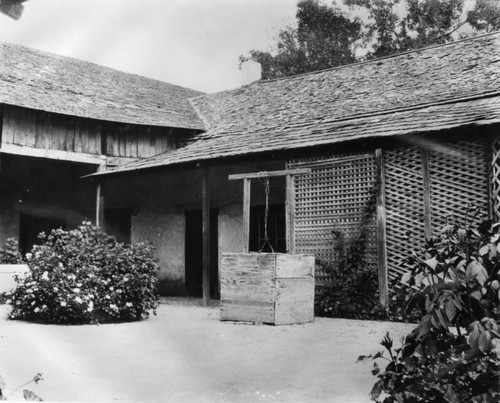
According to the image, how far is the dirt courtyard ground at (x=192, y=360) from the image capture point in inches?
186

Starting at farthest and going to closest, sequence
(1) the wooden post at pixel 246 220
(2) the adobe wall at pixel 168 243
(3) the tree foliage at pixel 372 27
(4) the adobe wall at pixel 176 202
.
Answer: (3) the tree foliage at pixel 372 27 → (2) the adobe wall at pixel 168 243 → (4) the adobe wall at pixel 176 202 → (1) the wooden post at pixel 246 220

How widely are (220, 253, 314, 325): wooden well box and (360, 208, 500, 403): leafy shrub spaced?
5336 mm

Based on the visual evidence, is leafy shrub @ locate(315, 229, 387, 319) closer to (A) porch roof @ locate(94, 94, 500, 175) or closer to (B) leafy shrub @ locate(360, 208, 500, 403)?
(A) porch roof @ locate(94, 94, 500, 175)

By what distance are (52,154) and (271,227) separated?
5.53 meters

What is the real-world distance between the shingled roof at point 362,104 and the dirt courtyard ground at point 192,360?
11.5 ft

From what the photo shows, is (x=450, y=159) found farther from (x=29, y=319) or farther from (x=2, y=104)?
(x=2, y=104)

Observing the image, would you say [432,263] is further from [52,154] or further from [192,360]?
[52,154]

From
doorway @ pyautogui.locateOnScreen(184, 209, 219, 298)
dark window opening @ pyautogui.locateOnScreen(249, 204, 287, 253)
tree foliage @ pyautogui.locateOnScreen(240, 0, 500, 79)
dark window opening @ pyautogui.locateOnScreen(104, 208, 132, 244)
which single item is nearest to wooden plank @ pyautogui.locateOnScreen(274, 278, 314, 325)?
dark window opening @ pyautogui.locateOnScreen(249, 204, 287, 253)

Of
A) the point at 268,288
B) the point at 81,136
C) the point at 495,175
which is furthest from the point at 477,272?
the point at 81,136

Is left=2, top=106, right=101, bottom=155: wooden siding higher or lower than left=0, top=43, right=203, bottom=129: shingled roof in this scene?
lower

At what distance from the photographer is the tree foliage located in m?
24.5

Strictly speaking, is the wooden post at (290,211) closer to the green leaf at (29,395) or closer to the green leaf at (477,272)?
the green leaf at (29,395)

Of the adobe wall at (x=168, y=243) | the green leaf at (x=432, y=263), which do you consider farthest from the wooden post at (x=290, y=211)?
the green leaf at (x=432, y=263)

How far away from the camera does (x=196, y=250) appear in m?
14.3
